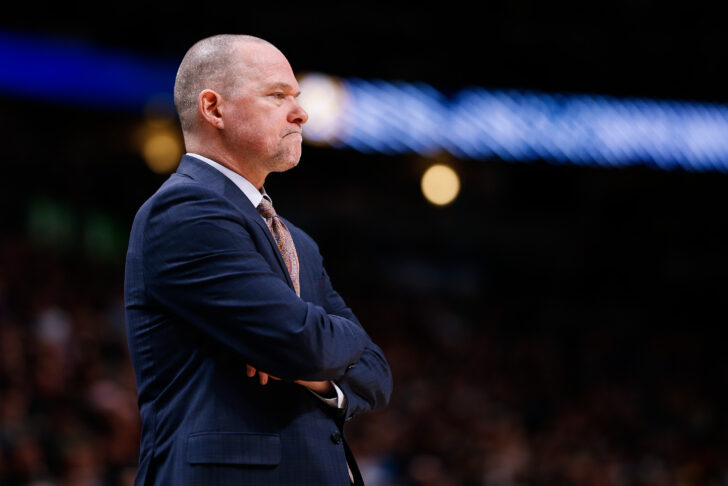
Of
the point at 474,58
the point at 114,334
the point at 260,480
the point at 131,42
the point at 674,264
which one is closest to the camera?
the point at 260,480

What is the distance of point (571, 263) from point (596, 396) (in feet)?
13.5

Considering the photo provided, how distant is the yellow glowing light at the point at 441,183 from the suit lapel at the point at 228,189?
948 cm

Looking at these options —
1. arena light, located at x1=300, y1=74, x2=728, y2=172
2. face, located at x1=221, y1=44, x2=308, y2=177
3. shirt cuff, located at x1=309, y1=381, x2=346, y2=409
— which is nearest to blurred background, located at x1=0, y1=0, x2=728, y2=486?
arena light, located at x1=300, y1=74, x2=728, y2=172

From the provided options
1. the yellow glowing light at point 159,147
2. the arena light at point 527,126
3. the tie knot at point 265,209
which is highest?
the arena light at point 527,126

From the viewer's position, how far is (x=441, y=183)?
11695mm

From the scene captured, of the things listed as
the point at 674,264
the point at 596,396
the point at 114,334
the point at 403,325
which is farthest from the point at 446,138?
the point at 674,264

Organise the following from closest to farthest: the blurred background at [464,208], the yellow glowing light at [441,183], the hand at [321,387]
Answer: the hand at [321,387] → the blurred background at [464,208] → the yellow glowing light at [441,183]

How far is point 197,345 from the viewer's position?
1636 millimetres

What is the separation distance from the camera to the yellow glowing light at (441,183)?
1149 cm

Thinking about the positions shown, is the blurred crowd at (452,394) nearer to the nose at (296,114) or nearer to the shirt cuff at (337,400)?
the shirt cuff at (337,400)

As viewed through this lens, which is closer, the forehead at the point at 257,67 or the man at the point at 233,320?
the man at the point at 233,320

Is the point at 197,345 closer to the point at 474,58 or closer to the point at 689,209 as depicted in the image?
the point at 474,58

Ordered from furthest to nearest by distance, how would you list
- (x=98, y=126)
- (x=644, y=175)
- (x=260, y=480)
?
(x=644, y=175) → (x=98, y=126) → (x=260, y=480)

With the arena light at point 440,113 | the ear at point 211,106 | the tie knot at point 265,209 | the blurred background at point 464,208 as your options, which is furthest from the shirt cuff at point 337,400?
the arena light at point 440,113
